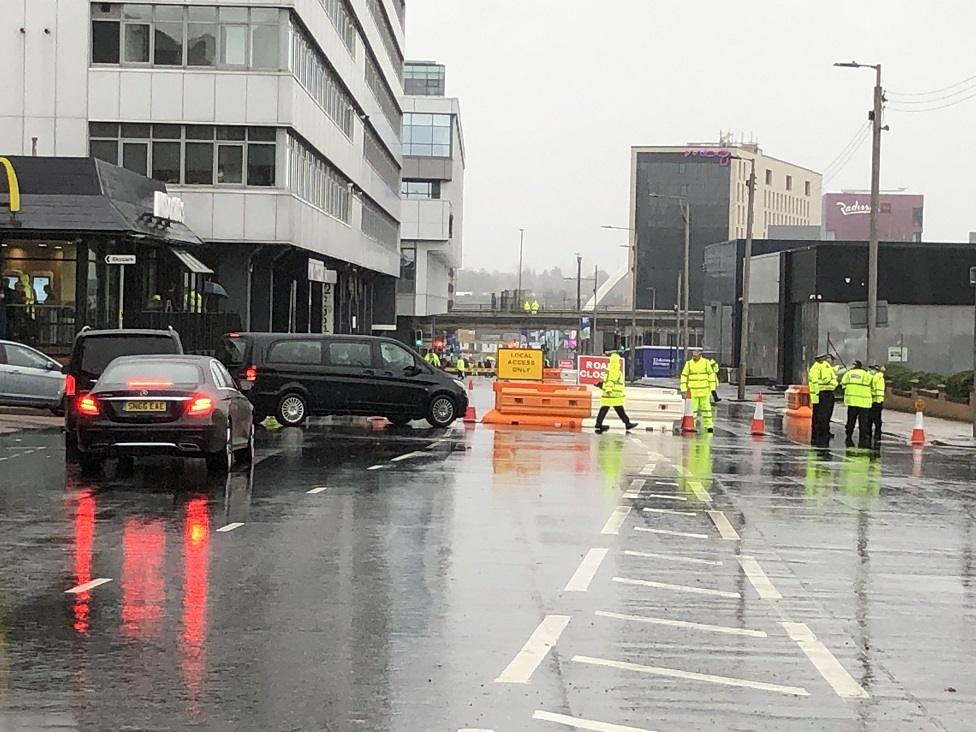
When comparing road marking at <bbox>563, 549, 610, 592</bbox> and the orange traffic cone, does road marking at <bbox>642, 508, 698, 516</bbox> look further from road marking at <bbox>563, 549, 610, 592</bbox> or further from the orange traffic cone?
the orange traffic cone

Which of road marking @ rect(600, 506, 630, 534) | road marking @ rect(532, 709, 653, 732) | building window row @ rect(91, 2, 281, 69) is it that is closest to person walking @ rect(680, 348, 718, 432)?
road marking @ rect(600, 506, 630, 534)

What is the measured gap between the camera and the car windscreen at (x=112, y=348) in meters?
21.6

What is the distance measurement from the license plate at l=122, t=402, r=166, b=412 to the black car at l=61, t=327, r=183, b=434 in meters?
3.61

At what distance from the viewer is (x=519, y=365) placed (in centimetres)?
4038

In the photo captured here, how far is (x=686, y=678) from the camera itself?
26.2ft

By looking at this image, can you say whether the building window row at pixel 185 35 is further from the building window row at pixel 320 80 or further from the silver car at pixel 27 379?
the silver car at pixel 27 379

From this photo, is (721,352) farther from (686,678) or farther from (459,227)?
(686,678)

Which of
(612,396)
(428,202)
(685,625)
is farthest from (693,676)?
(428,202)

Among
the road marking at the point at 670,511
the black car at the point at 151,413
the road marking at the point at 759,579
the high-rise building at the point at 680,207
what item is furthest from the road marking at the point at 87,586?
the high-rise building at the point at 680,207

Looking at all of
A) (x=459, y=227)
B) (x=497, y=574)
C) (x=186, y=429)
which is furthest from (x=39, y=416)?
(x=459, y=227)

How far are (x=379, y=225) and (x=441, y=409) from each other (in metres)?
46.8

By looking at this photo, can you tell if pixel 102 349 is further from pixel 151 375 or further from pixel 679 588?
pixel 679 588

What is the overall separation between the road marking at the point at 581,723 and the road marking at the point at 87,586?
172 inches

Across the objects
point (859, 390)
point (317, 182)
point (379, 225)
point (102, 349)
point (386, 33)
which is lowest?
point (859, 390)
